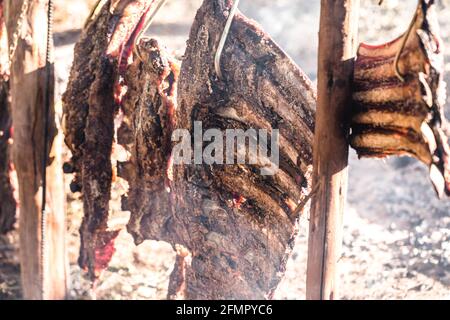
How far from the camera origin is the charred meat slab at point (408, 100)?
1493 millimetres

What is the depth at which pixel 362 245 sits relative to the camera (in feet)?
15.3

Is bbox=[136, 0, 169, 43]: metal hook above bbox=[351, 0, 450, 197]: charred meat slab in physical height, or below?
above

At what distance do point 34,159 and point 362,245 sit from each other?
2915mm

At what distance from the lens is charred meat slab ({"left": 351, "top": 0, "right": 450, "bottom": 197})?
4.90ft

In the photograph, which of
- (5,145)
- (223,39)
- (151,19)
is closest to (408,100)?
(223,39)

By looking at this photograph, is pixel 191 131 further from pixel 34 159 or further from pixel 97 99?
pixel 34 159

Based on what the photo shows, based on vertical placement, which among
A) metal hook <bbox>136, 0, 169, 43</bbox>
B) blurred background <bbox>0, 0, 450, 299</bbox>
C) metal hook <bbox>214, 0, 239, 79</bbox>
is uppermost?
metal hook <bbox>136, 0, 169, 43</bbox>

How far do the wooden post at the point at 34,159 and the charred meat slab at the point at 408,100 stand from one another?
1.55m

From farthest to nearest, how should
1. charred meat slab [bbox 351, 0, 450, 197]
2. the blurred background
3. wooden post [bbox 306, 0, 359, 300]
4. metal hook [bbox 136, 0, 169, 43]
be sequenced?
the blurred background, metal hook [bbox 136, 0, 169, 43], wooden post [bbox 306, 0, 359, 300], charred meat slab [bbox 351, 0, 450, 197]

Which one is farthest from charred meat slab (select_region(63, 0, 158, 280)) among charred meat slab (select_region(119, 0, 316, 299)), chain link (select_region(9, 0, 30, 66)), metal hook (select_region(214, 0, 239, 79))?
metal hook (select_region(214, 0, 239, 79))

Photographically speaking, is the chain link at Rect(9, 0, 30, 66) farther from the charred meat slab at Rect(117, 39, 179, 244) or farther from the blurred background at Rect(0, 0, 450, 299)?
the blurred background at Rect(0, 0, 450, 299)

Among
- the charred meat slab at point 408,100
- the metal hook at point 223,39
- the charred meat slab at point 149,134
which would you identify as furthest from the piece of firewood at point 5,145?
the charred meat slab at point 408,100

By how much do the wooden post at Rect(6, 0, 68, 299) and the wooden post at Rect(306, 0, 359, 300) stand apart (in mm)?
1438

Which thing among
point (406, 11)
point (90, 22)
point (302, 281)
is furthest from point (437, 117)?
point (406, 11)
